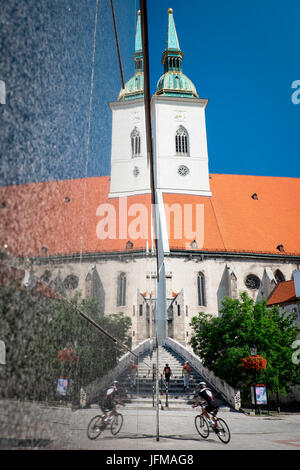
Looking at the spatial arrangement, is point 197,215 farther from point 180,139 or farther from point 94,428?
point 94,428

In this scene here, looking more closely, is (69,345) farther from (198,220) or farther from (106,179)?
(198,220)

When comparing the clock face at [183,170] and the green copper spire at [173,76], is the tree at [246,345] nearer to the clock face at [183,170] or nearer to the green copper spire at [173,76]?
the clock face at [183,170]

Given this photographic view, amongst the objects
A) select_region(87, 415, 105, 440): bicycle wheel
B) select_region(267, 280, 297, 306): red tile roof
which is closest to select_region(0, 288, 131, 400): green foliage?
select_region(87, 415, 105, 440): bicycle wheel

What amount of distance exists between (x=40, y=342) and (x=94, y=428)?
444mm

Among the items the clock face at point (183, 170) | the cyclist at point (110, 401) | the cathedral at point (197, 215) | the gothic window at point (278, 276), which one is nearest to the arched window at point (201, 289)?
the cathedral at point (197, 215)

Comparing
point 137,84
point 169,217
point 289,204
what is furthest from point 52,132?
point 289,204

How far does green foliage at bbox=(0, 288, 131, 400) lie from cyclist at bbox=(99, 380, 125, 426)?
0.46 feet

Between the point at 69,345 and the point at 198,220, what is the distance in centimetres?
2982

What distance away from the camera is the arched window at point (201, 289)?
25.7 meters

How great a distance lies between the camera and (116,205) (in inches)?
57.9

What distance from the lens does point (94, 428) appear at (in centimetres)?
83

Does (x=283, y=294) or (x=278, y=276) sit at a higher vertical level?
(x=278, y=276)

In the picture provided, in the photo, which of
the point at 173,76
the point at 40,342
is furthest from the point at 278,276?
the point at 40,342

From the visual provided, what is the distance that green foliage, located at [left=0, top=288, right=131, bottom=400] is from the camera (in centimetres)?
42
